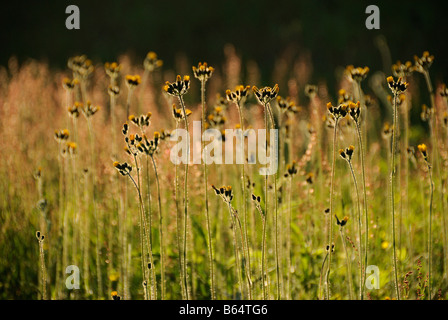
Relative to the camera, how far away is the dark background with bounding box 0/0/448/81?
6844mm

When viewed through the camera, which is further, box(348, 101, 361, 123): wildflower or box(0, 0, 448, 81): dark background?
box(0, 0, 448, 81): dark background

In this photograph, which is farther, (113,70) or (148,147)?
(113,70)

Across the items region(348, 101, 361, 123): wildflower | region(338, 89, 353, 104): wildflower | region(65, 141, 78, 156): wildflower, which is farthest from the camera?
region(65, 141, 78, 156): wildflower

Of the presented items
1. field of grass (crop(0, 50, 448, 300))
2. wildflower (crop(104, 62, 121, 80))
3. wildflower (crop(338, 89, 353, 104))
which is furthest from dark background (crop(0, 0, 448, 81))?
wildflower (crop(104, 62, 121, 80))

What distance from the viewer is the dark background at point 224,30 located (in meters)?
6.84

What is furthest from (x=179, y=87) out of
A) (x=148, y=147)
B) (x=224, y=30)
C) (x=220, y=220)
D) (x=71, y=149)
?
(x=224, y=30)

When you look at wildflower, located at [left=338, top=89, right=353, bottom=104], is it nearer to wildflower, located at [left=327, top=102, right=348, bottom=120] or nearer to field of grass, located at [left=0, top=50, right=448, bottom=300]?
field of grass, located at [left=0, top=50, right=448, bottom=300]

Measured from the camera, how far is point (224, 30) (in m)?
8.21

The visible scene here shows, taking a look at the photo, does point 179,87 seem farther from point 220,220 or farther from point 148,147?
point 220,220

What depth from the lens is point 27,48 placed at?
8422 millimetres

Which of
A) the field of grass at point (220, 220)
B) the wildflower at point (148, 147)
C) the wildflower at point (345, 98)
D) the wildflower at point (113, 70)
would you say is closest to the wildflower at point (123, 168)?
the wildflower at point (148, 147)
